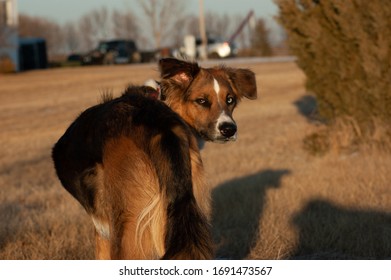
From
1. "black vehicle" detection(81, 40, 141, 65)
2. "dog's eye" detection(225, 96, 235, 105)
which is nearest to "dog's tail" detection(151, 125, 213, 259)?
"dog's eye" detection(225, 96, 235, 105)

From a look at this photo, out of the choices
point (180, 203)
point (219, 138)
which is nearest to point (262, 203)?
point (219, 138)

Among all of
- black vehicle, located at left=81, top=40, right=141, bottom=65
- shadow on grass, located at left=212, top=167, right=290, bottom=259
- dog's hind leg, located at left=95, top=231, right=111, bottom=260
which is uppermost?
dog's hind leg, located at left=95, top=231, right=111, bottom=260

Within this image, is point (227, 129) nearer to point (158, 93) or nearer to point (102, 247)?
point (158, 93)

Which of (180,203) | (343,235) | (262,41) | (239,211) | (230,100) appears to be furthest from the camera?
(262,41)

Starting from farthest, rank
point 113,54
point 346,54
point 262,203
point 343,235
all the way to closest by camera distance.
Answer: point 113,54
point 346,54
point 262,203
point 343,235

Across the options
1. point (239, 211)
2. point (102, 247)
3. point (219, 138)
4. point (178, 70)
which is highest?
point (178, 70)

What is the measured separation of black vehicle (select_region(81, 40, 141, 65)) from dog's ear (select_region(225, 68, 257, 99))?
5958 centimetres

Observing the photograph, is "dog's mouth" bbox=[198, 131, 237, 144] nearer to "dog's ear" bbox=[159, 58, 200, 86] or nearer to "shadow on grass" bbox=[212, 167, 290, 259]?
"dog's ear" bbox=[159, 58, 200, 86]

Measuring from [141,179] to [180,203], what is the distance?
12.8 inches

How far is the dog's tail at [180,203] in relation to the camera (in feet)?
13.0

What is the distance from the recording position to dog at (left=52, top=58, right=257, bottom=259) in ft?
13.3

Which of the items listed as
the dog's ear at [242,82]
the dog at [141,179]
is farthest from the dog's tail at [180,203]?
the dog's ear at [242,82]

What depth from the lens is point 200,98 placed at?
623 cm
